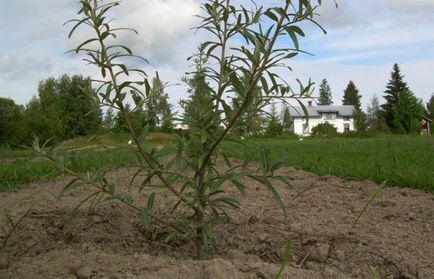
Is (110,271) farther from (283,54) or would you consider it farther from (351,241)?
(351,241)

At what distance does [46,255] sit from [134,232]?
657 mm

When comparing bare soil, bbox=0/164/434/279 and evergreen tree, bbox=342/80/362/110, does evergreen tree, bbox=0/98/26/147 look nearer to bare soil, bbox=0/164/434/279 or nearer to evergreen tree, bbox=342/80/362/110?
bare soil, bbox=0/164/434/279

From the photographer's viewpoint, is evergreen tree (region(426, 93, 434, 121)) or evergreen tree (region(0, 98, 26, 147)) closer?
evergreen tree (region(0, 98, 26, 147))

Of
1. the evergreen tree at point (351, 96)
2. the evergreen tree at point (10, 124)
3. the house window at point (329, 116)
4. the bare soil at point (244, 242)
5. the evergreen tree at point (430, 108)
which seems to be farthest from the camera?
the evergreen tree at point (351, 96)

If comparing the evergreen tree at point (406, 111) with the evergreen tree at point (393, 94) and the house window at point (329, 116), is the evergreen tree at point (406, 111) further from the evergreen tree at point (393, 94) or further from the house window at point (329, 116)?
the house window at point (329, 116)

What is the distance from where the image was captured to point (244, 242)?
2.86m

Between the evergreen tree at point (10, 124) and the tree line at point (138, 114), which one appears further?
the evergreen tree at point (10, 124)

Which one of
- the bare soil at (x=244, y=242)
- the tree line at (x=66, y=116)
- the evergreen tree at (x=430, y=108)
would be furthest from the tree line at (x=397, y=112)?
the bare soil at (x=244, y=242)

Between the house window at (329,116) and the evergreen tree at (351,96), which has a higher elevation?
the evergreen tree at (351,96)

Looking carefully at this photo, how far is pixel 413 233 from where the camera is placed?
308 centimetres

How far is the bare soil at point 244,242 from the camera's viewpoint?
2092 mm

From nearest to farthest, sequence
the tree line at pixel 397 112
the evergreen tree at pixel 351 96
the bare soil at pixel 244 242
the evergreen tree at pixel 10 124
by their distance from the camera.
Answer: the bare soil at pixel 244 242
the evergreen tree at pixel 10 124
the tree line at pixel 397 112
the evergreen tree at pixel 351 96

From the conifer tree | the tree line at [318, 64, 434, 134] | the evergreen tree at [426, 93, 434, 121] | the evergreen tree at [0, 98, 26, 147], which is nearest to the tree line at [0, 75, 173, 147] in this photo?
the evergreen tree at [0, 98, 26, 147]

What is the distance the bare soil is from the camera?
6.86 feet
